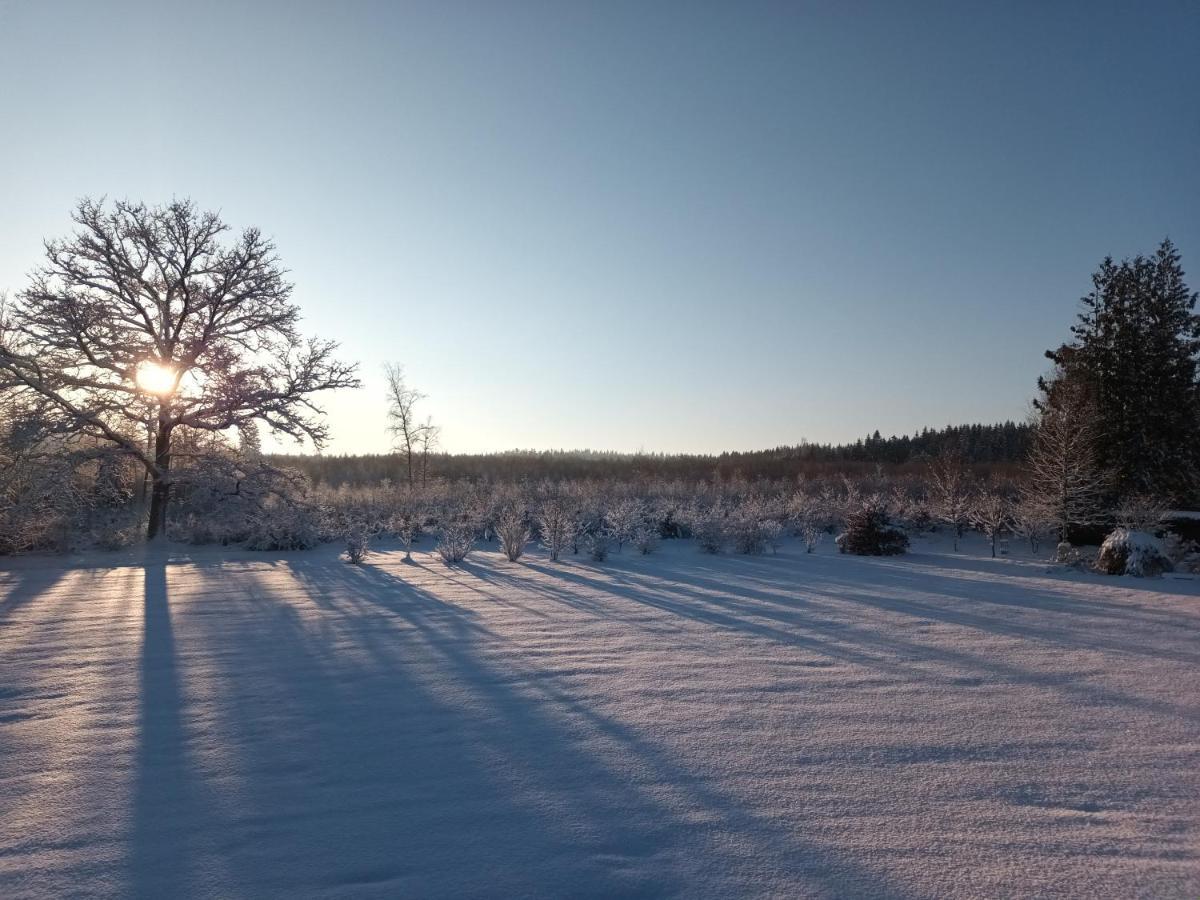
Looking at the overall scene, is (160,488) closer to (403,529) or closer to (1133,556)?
(403,529)

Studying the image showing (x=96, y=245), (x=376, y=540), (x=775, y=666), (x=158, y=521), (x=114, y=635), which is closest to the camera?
(x=775, y=666)

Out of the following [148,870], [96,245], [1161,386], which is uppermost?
[96,245]

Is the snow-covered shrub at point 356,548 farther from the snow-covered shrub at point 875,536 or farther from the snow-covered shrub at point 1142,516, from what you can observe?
the snow-covered shrub at point 1142,516

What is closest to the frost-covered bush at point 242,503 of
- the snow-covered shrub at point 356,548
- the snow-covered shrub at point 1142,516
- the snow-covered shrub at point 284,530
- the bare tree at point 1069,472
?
the snow-covered shrub at point 284,530

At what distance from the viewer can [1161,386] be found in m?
20.4

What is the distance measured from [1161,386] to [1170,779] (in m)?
22.1

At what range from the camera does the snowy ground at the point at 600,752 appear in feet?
9.34

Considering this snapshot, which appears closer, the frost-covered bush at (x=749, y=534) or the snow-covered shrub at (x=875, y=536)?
the frost-covered bush at (x=749, y=534)

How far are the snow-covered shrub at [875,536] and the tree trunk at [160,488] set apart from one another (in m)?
16.9

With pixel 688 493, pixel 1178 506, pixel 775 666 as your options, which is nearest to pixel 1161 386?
pixel 1178 506

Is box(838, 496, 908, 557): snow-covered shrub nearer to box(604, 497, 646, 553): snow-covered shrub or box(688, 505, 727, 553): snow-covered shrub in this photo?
box(688, 505, 727, 553): snow-covered shrub

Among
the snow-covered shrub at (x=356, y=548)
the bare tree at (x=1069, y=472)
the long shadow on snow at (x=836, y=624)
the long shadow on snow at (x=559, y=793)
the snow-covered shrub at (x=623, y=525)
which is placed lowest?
the long shadow on snow at (x=559, y=793)

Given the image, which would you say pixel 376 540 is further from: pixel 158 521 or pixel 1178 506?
pixel 1178 506

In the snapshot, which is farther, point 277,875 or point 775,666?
point 775,666
